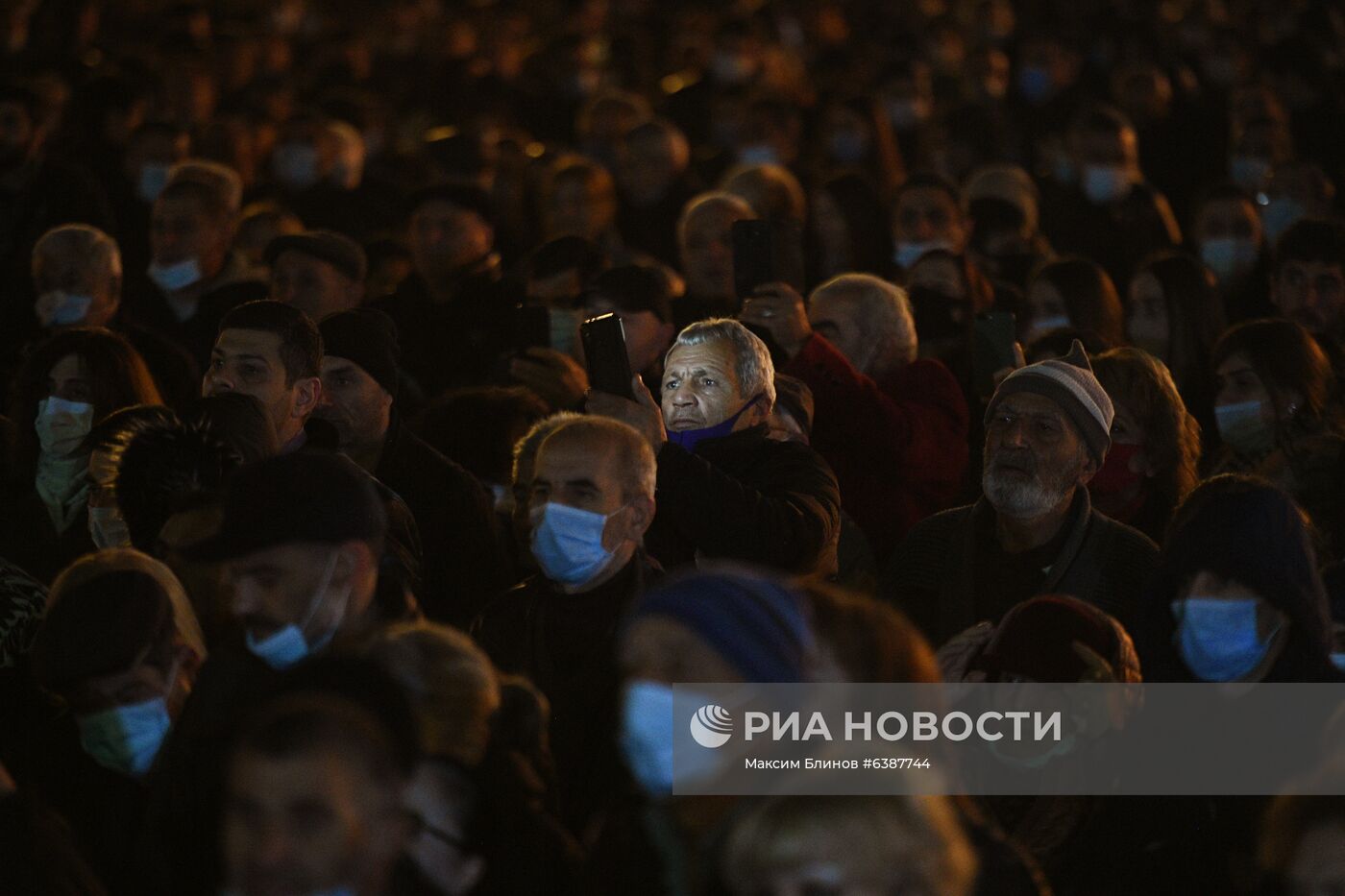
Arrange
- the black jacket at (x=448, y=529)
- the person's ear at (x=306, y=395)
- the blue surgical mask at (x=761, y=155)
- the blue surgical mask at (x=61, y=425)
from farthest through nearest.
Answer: the blue surgical mask at (x=761, y=155), the blue surgical mask at (x=61, y=425), the person's ear at (x=306, y=395), the black jacket at (x=448, y=529)

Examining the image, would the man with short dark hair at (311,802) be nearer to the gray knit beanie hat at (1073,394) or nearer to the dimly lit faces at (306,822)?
the dimly lit faces at (306,822)

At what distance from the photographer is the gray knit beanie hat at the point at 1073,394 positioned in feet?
19.3

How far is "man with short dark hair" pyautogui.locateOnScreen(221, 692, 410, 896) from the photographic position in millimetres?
3449

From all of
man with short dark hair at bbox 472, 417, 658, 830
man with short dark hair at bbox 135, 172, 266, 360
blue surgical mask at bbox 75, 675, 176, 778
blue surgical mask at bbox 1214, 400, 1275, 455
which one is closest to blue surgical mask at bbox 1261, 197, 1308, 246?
blue surgical mask at bbox 1214, 400, 1275, 455

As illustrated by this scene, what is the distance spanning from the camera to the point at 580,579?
5109 mm

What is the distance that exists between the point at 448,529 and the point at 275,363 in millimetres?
749

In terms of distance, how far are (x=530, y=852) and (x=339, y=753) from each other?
2.16ft

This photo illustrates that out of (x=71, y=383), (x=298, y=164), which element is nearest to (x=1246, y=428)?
(x=71, y=383)

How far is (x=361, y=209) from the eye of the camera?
1070 centimetres

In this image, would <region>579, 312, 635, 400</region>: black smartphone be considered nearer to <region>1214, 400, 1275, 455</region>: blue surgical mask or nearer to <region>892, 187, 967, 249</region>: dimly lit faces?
<region>1214, 400, 1275, 455</region>: blue surgical mask

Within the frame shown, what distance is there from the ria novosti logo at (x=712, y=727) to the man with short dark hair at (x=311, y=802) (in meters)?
0.67

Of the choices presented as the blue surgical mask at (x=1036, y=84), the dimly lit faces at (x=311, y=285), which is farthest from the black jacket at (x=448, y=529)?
the blue surgical mask at (x=1036, y=84)

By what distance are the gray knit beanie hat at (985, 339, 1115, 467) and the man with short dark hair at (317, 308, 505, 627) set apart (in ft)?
Result: 5.30

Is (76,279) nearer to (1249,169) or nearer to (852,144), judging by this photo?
(852,144)
